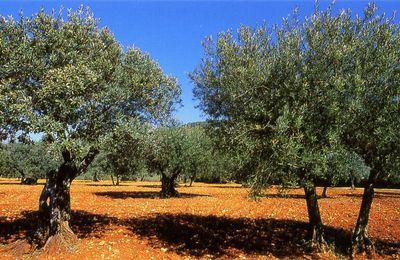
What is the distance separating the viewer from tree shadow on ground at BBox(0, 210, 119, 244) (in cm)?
1908

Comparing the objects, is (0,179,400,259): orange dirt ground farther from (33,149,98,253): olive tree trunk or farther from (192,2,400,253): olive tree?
(192,2,400,253): olive tree

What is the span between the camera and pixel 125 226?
22578mm

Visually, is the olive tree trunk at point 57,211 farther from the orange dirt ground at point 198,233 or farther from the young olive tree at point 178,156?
the young olive tree at point 178,156

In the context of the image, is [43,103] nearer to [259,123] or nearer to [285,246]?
[259,123]

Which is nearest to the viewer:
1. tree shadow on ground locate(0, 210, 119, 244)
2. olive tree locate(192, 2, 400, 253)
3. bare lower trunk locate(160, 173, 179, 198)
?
olive tree locate(192, 2, 400, 253)

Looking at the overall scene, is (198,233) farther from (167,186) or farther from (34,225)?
(167,186)

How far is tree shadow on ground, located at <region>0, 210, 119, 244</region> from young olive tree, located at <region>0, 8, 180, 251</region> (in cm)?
231

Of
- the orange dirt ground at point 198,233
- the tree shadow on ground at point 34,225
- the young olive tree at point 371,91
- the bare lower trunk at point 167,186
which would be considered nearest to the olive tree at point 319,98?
the young olive tree at point 371,91

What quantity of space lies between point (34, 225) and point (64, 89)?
11353 mm

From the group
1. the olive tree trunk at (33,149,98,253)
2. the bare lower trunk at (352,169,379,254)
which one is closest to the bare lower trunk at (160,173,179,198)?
the olive tree trunk at (33,149,98,253)

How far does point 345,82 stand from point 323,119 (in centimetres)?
161

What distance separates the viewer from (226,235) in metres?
21.0

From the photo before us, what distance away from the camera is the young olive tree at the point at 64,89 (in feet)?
47.9

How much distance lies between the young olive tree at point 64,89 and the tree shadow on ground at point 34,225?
7.58 feet
